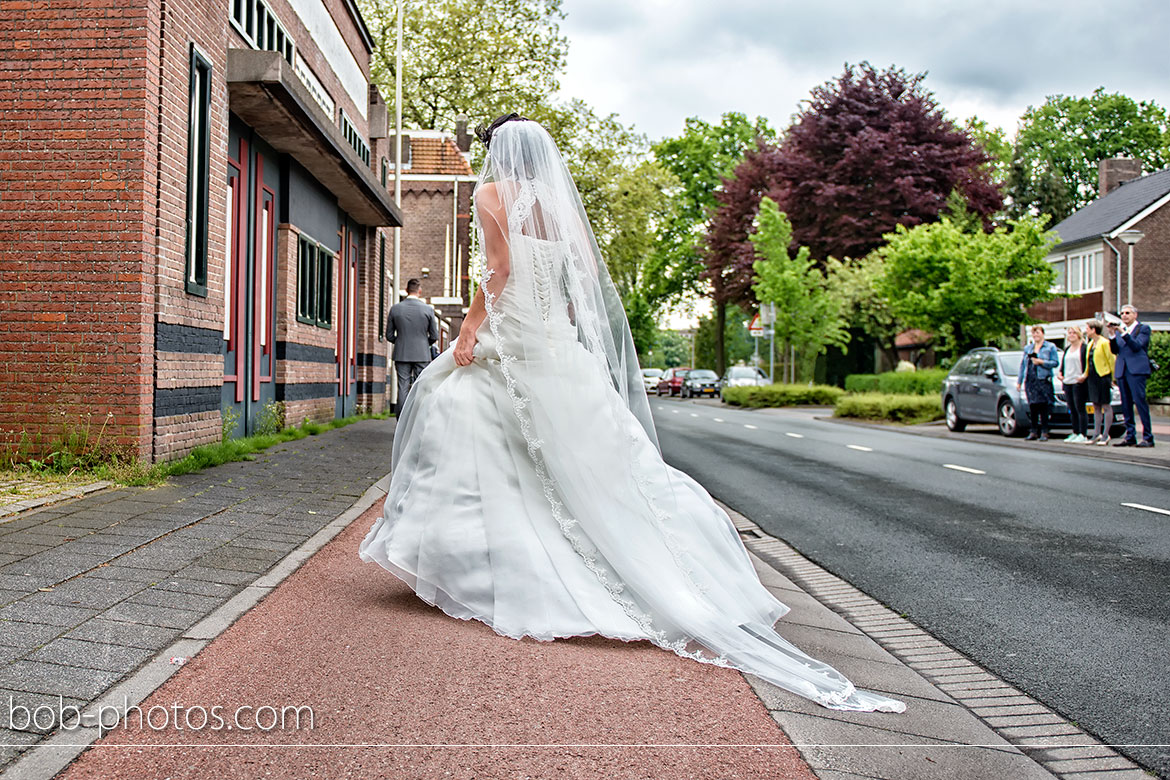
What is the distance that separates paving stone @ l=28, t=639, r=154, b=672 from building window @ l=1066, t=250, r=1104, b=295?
4440 centimetres

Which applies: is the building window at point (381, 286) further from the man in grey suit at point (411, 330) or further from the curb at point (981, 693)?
the curb at point (981, 693)

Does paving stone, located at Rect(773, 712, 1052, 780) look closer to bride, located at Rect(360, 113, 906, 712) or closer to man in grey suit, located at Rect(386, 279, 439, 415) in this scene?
bride, located at Rect(360, 113, 906, 712)

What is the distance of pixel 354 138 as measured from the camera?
67.6 feet

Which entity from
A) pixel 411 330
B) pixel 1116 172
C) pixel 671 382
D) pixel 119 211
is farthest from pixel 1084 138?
pixel 119 211

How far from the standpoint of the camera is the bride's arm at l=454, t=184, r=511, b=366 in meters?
4.81

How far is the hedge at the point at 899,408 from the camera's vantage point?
24.3m

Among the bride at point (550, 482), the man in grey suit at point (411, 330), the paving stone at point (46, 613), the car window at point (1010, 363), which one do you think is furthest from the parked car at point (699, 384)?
the paving stone at point (46, 613)

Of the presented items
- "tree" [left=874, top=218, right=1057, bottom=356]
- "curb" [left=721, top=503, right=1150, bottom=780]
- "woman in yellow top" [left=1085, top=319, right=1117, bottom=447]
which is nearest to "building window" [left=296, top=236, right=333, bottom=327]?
"curb" [left=721, top=503, right=1150, bottom=780]

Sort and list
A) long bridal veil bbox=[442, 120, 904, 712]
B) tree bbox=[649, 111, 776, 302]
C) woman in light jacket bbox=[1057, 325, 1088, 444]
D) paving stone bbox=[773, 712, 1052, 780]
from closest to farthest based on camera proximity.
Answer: paving stone bbox=[773, 712, 1052, 780], long bridal veil bbox=[442, 120, 904, 712], woman in light jacket bbox=[1057, 325, 1088, 444], tree bbox=[649, 111, 776, 302]

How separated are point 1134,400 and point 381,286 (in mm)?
15023

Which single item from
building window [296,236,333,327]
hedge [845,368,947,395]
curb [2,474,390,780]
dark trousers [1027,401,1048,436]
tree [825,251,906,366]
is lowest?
curb [2,474,390,780]

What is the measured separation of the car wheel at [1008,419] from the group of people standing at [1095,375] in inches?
21.3

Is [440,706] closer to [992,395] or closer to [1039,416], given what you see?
[1039,416]

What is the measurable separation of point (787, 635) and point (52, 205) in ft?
22.5
